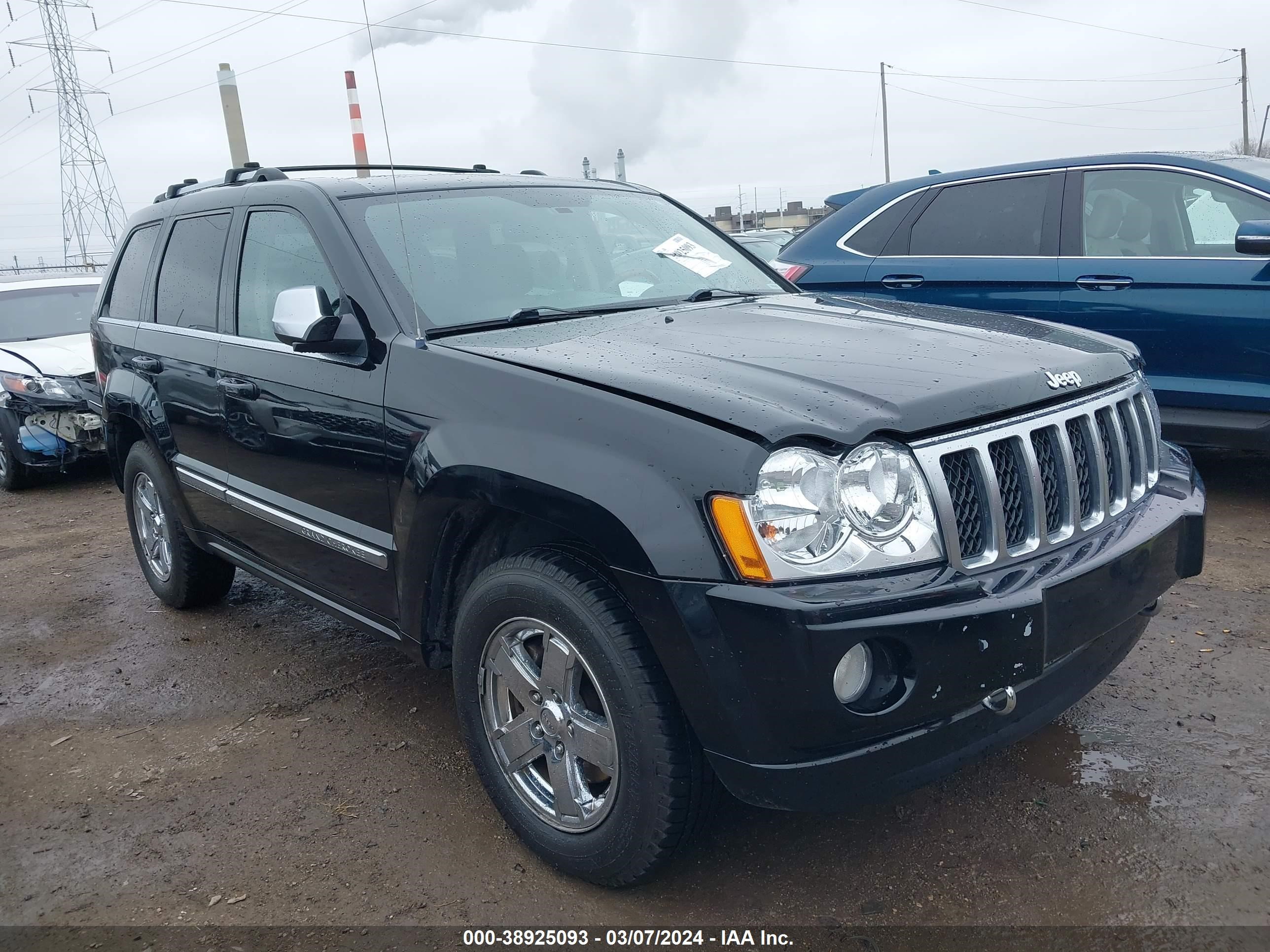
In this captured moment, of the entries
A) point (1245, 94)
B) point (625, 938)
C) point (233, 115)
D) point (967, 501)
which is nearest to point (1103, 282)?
point (967, 501)

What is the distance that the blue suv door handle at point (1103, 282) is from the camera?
5.04 meters

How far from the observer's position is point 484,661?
2594 mm

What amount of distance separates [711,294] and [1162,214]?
3.00 meters

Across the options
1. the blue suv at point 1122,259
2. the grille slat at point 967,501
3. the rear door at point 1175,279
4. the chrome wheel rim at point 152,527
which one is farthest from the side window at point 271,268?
the rear door at point 1175,279

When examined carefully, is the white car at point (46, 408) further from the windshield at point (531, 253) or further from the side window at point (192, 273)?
the windshield at point (531, 253)

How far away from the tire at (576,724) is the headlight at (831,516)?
0.36 metres

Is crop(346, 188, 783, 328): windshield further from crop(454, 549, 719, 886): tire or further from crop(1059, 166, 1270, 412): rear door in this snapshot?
crop(1059, 166, 1270, 412): rear door

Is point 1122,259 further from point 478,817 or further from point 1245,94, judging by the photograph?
point 1245,94

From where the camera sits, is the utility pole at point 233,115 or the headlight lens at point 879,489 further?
the utility pole at point 233,115

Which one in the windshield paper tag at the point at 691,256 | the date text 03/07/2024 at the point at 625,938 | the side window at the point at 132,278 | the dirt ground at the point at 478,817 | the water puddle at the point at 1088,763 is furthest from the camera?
the side window at the point at 132,278

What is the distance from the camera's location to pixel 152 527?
15.6 ft

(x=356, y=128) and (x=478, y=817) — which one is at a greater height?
(x=356, y=128)

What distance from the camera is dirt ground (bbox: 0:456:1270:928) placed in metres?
2.38

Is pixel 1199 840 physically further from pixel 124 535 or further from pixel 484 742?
pixel 124 535
